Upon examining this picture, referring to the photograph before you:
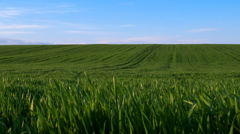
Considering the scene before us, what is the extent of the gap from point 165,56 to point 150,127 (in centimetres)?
5240

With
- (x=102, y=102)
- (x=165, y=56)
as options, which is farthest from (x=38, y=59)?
(x=102, y=102)

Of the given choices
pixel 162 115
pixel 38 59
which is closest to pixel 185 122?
pixel 162 115

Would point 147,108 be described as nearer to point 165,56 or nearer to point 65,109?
point 65,109

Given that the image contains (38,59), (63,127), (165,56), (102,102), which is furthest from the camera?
(165,56)

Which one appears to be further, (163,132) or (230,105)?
(230,105)

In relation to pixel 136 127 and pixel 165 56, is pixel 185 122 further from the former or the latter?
pixel 165 56

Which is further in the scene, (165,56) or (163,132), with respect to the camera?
(165,56)

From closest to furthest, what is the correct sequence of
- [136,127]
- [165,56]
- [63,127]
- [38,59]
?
[136,127], [63,127], [38,59], [165,56]

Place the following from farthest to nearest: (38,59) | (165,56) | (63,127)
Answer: (165,56) < (38,59) < (63,127)

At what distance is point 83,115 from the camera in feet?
4.02

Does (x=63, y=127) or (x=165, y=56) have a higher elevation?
(x=63, y=127)

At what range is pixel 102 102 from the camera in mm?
1377

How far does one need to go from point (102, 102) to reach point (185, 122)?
1.59ft

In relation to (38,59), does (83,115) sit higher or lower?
higher
